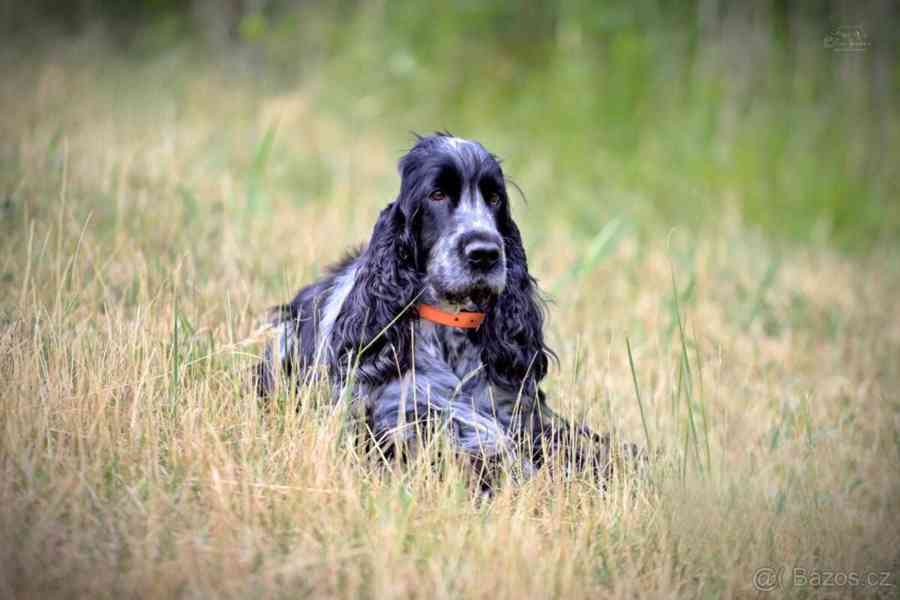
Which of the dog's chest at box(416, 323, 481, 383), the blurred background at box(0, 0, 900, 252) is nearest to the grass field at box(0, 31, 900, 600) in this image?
the dog's chest at box(416, 323, 481, 383)

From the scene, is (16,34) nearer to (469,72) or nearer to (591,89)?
(469,72)

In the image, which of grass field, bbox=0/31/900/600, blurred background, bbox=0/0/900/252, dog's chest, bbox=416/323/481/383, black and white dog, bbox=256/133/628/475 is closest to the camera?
grass field, bbox=0/31/900/600

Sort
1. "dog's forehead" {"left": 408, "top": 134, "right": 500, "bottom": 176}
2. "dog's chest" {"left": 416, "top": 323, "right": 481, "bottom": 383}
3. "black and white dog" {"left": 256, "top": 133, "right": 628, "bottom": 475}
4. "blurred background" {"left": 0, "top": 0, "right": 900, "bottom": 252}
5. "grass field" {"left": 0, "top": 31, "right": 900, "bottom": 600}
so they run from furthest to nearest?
"blurred background" {"left": 0, "top": 0, "right": 900, "bottom": 252} → "dog's chest" {"left": 416, "top": 323, "right": 481, "bottom": 383} → "dog's forehead" {"left": 408, "top": 134, "right": 500, "bottom": 176} → "black and white dog" {"left": 256, "top": 133, "right": 628, "bottom": 475} → "grass field" {"left": 0, "top": 31, "right": 900, "bottom": 600}

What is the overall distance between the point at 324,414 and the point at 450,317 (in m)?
0.69

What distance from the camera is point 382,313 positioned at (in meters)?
4.32

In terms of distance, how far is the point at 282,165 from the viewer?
9109mm

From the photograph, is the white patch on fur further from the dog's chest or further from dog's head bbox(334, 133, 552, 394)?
the dog's chest

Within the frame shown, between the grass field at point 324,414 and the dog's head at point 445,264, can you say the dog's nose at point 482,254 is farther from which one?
the grass field at point 324,414

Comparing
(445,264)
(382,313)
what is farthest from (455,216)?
(382,313)

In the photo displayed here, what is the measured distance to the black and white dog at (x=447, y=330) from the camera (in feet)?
13.7

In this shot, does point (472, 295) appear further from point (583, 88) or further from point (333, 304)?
point (583, 88)

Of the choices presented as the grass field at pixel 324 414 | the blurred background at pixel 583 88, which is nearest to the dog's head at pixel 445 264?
the grass field at pixel 324 414

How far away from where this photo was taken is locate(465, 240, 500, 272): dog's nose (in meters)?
4.06

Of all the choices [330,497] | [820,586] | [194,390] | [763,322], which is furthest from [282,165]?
[820,586]
